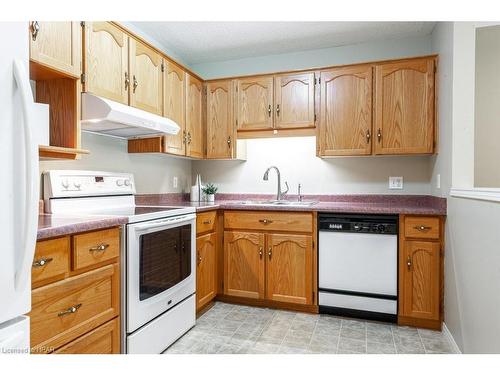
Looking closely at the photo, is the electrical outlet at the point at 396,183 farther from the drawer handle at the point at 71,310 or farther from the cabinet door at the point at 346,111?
the drawer handle at the point at 71,310

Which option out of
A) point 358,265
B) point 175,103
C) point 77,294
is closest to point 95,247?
point 77,294

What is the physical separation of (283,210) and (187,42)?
1.86 m

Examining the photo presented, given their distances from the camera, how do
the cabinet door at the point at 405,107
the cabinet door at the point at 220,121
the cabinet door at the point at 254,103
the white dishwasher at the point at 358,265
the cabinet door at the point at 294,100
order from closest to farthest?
1. the white dishwasher at the point at 358,265
2. the cabinet door at the point at 405,107
3. the cabinet door at the point at 294,100
4. the cabinet door at the point at 254,103
5. the cabinet door at the point at 220,121

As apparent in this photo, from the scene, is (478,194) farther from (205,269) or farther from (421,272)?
(205,269)

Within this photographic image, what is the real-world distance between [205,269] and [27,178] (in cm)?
182

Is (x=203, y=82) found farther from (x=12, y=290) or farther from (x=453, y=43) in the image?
(x=12, y=290)

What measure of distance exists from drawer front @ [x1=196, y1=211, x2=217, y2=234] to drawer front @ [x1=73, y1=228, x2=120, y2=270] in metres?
0.87

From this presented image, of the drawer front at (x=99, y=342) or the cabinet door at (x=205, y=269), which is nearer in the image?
the drawer front at (x=99, y=342)

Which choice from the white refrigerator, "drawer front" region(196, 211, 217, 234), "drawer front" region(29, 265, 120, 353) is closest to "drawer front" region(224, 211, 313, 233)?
"drawer front" region(196, 211, 217, 234)

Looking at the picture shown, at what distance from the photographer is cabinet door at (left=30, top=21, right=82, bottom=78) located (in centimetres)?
153

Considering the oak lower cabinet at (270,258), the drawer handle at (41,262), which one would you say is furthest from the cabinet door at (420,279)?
the drawer handle at (41,262)

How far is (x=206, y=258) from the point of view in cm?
256

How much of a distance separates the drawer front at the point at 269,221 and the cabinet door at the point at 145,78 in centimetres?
107

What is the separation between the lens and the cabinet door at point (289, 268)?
2543 millimetres
